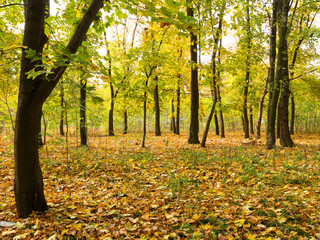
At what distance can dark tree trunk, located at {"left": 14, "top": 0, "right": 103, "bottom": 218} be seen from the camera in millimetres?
2979

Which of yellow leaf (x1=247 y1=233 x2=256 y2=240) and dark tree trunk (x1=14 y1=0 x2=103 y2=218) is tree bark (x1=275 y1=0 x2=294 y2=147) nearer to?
yellow leaf (x1=247 y1=233 x2=256 y2=240)

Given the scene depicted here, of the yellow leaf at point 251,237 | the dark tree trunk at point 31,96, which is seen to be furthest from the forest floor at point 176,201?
the dark tree trunk at point 31,96

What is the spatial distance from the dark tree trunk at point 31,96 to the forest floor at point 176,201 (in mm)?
535

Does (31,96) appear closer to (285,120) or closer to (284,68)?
(284,68)

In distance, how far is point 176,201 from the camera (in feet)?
13.5

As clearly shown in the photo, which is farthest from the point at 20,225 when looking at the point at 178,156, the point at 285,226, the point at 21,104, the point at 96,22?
the point at 178,156

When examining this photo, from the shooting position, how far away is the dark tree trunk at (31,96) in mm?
2979

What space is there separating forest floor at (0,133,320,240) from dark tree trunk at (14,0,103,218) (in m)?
0.54

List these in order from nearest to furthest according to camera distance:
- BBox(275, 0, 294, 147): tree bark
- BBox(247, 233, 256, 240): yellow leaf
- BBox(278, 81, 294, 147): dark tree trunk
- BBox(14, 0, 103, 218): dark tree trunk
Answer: BBox(247, 233, 256, 240): yellow leaf, BBox(14, 0, 103, 218): dark tree trunk, BBox(275, 0, 294, 147): tree bark, BBox(278, 81, 294, 147): dark tree trunk

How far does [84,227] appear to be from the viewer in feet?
10.6

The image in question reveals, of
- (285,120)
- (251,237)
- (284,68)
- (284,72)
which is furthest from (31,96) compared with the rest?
(284,72)

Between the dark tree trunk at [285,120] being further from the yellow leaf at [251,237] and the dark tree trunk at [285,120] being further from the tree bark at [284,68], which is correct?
the yellow leaf at [251,237]

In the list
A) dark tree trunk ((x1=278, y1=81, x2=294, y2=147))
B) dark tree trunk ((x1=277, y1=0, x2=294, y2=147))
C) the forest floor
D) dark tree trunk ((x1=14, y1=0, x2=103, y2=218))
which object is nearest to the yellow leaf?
the forest floor

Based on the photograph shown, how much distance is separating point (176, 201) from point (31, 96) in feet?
10.9
